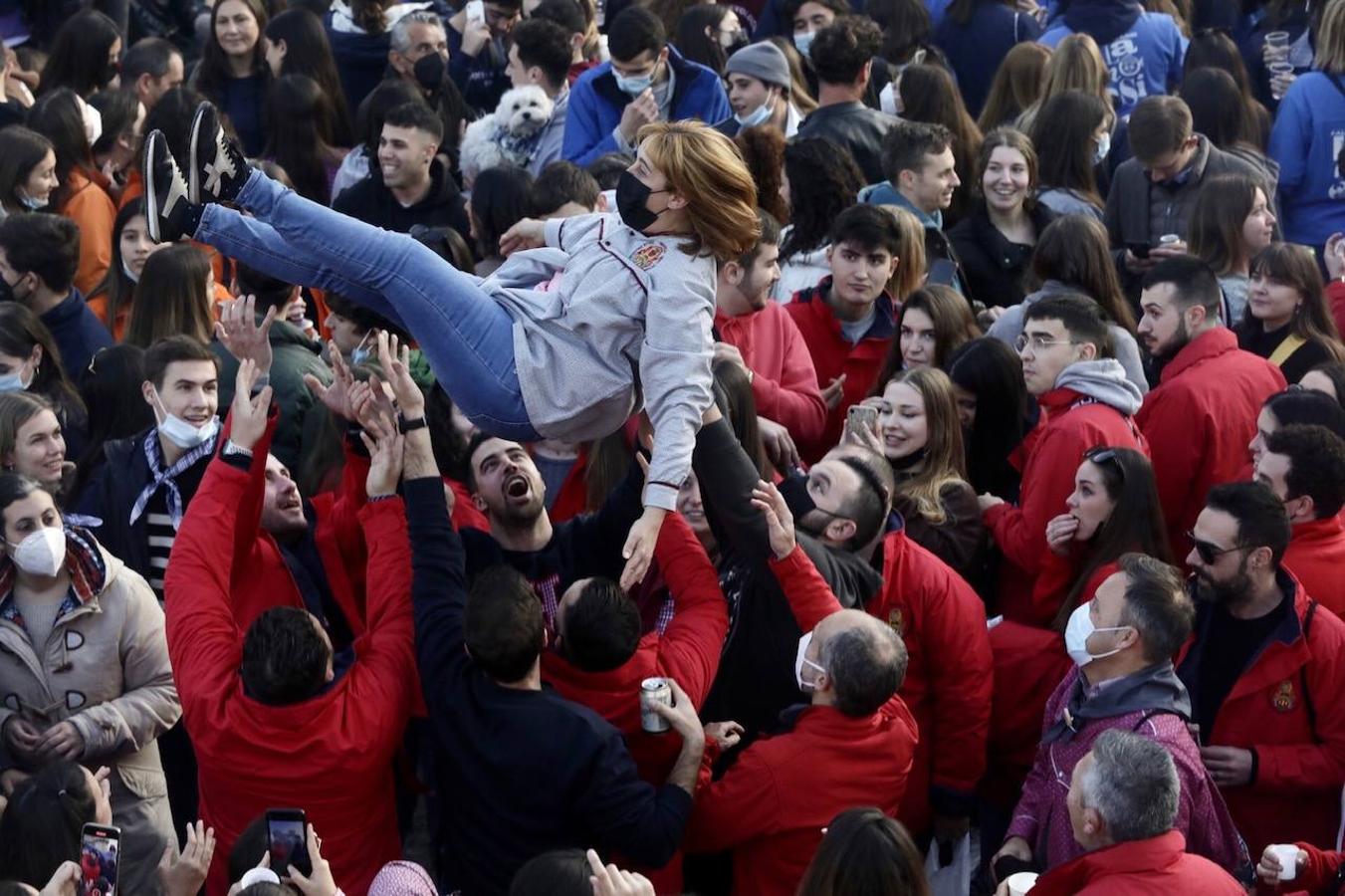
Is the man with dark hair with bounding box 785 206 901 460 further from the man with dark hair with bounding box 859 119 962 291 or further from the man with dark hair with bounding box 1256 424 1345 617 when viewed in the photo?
the man with dark hair with bounding box 1256 424 1345 617

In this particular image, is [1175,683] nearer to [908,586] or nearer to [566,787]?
[908,586]

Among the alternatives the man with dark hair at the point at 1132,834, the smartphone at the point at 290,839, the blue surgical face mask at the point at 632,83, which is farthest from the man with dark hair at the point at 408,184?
the man with dark hair at the point at 1132,834

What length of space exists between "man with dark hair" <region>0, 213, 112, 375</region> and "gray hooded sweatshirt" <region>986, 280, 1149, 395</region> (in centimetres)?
322

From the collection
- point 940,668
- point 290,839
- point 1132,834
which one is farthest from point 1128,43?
point 290,839

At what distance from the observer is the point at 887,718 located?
4852 mm

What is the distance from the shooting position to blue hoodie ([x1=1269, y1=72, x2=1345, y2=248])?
28.0 ft

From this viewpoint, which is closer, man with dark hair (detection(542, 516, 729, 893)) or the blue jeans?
man with dark hair (detection(542, 516, 729, 893))

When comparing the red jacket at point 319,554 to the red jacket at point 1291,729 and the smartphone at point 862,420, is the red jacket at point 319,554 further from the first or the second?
the red jacket at point 1291,729

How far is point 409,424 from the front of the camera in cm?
501

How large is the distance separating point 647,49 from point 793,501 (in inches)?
145

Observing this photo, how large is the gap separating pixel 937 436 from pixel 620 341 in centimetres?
134

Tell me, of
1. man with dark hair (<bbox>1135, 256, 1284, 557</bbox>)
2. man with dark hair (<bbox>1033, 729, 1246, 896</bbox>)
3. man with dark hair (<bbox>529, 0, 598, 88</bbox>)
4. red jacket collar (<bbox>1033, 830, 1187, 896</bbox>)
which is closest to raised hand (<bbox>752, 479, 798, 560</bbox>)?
man with dark hair (<bbox>1033, 729, 1246, 896</bbox>)

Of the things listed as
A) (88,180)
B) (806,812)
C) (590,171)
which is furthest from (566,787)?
(88,180)

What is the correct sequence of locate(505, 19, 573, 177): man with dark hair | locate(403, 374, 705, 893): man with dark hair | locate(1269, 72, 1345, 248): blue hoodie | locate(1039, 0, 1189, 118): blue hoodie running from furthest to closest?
locate(1039, 0, 1189, 118): blue hoodie → locate(505, 19, 573, 177): man with dark hair → locate(1269, 72, 1345, 248): blue hoodie → locate(403, 374, 705, 893): man with dark hair
